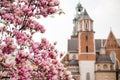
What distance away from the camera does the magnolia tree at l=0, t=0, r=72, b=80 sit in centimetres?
814

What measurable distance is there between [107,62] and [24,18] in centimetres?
6275

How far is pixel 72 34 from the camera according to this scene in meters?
104

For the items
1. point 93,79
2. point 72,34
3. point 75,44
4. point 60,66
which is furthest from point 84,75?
point 60,66

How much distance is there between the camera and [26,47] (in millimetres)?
8711

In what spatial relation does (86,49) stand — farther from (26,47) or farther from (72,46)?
(26,47)

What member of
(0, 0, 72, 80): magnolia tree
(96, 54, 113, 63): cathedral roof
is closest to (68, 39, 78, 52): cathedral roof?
(96, 54, 113, 63): cathedral roof

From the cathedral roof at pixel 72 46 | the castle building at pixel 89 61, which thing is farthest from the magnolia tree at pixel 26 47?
the cathedral roof at pixel 72 46

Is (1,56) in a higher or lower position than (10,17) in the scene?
lower

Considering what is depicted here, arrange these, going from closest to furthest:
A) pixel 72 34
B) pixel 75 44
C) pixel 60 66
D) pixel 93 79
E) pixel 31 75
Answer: pixel 31 75 < pixel 60 66 < pixel 93 79 < pixel 75 44 < pixel 72 34

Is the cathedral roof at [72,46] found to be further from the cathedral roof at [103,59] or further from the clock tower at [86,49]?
the cathedral roof at [103,59]

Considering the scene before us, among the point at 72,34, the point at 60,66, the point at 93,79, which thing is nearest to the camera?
the point at 60,66

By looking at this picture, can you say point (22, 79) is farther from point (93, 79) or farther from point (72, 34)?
point (72, 34)

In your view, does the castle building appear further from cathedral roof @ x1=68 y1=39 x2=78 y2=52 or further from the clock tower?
cathedral roof @ x1=68 y1=39 x2=78 y2=52

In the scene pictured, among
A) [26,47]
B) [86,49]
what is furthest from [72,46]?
[26,47]
